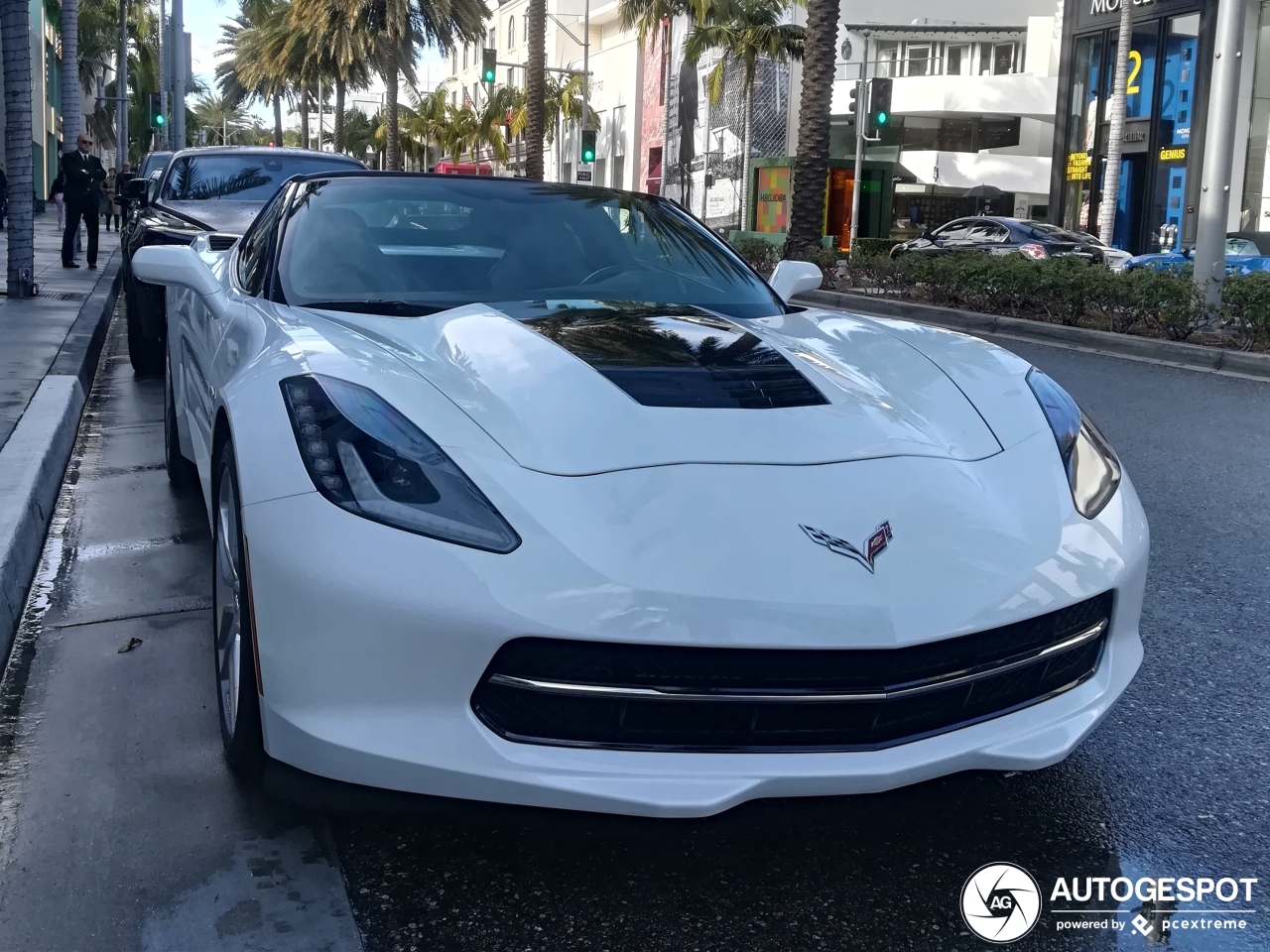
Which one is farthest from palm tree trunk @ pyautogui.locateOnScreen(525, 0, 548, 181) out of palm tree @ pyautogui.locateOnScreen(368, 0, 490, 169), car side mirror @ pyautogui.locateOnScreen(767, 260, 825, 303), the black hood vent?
the black hood vent

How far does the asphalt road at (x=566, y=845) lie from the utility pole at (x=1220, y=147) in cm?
941

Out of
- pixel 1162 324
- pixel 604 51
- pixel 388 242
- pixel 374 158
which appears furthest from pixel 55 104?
pixel 388 242

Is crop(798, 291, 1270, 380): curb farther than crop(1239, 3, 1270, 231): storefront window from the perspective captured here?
No

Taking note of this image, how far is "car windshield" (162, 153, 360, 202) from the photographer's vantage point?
346 inches

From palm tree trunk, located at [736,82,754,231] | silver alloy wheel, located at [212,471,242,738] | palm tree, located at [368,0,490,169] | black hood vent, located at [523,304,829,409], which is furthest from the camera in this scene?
palm tree, located at [368,0,490,169]

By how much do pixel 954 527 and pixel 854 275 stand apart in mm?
16158

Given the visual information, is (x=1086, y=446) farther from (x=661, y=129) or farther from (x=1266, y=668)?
(x=661, y=129)

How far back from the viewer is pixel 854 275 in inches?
712

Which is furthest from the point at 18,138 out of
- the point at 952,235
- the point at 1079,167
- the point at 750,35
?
the point at 750,35

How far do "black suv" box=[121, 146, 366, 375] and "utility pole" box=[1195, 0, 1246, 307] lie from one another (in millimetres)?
7638

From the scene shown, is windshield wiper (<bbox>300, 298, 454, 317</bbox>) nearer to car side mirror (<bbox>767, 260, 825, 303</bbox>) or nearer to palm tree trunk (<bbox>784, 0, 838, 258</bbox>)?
car side mirror (<bbox>767, 260, 825, 303</bbox>)

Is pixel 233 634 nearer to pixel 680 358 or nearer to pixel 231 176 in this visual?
pixel 680 358

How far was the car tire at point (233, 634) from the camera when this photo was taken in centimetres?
245

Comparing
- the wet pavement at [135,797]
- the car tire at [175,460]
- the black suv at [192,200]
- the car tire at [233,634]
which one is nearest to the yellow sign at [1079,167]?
the black suv at [192,200]
